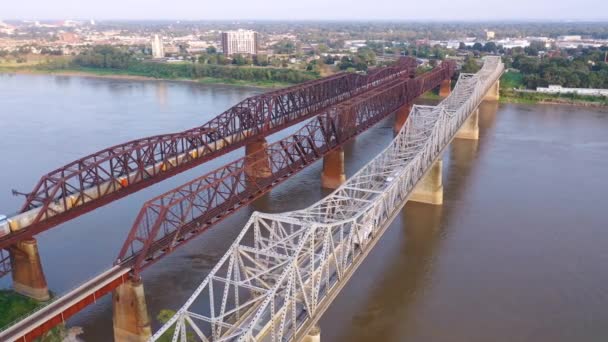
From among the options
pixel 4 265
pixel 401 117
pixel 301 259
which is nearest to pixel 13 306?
pixel 4 265

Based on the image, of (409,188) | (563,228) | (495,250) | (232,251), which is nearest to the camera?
(232,251)

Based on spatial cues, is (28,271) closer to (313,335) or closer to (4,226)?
(4,226)

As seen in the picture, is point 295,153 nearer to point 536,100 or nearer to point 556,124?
point 556,124

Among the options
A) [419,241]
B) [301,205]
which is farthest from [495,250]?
[301,205]

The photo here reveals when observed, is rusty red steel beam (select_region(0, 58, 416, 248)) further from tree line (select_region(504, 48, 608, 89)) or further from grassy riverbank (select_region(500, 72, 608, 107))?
tree line (select_region(504, 48, 608, 89))

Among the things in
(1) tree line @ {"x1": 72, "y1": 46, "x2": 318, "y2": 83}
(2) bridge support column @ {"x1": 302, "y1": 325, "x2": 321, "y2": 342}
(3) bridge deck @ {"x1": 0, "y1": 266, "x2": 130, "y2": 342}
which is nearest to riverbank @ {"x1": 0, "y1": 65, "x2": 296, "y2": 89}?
(1) tree line @ {"x1": 72, "y1": 46, "x2": 318, "y2": 83}

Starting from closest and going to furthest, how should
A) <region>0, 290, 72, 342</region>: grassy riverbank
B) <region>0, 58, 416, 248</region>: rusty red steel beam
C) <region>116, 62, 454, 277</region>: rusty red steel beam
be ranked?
<region>0, 290, 72, 342</region>: grassy riverbank < <region>116, 62, 454, 277</region>: rusty red steel beam < <region>0, 58, 416, 248</region>: rusty red steel beam
